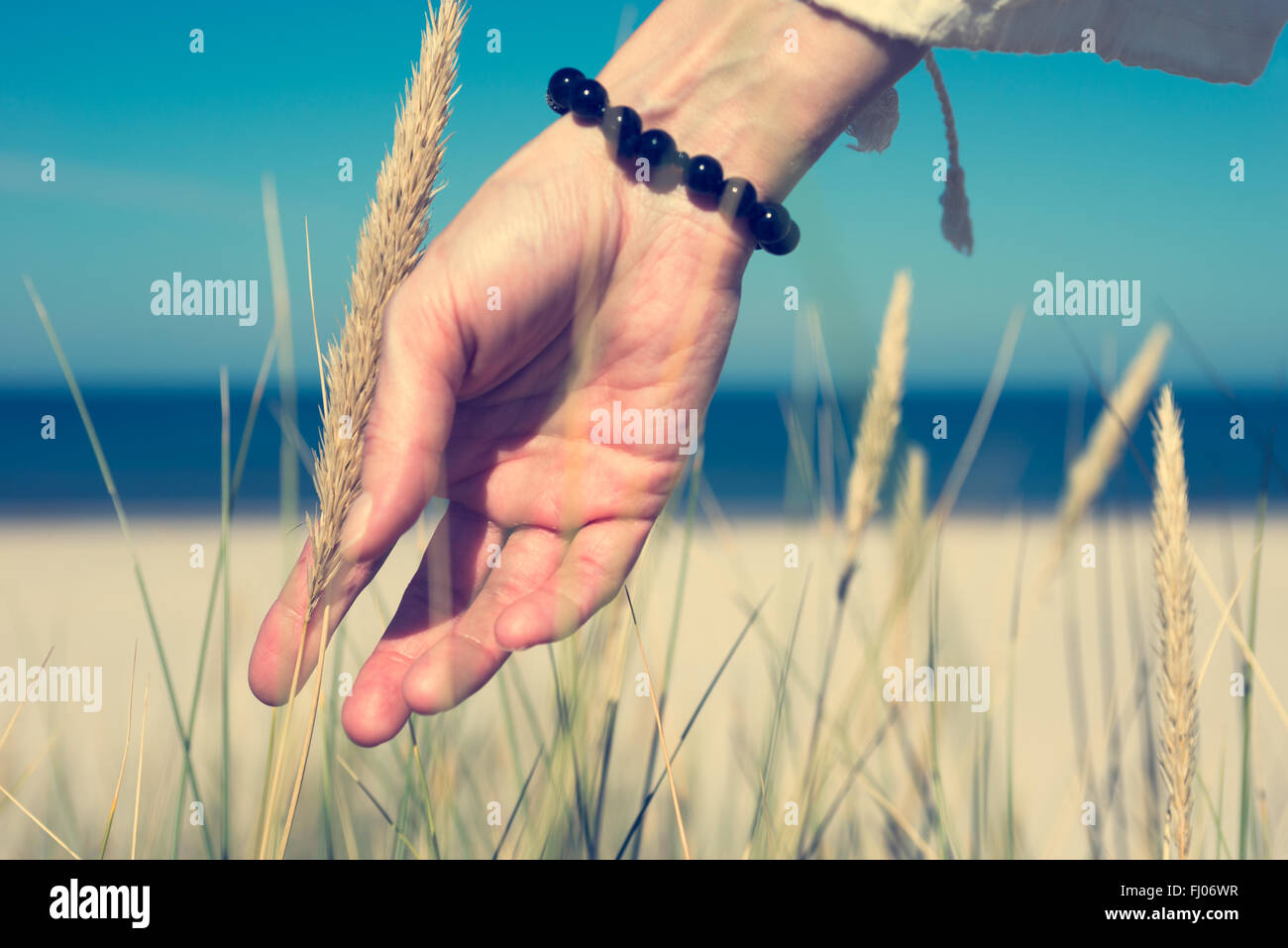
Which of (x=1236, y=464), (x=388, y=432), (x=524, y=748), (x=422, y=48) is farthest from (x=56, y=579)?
(x=1236, y=464)

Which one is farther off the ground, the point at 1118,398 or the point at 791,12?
the point at 791,12

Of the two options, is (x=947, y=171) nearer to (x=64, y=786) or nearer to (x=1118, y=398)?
(x=1118, y=398)

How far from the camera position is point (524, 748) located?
5.42ft

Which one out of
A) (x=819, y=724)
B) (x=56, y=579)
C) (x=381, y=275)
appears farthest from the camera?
(x=56, y=579)

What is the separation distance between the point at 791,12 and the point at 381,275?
712 millimetres

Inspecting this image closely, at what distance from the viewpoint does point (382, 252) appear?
63cm

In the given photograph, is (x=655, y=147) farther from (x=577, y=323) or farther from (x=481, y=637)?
(x=481, y=637)

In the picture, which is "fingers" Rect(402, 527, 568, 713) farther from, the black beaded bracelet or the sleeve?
the sleeve

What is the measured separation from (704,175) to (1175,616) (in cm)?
76

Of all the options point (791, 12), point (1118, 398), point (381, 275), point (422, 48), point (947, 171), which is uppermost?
point (791, 12)

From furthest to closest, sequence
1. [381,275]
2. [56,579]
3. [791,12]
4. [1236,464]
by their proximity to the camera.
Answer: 1. [1236,464]
2. [56,579]
3. [791,12]
4. [381,275]

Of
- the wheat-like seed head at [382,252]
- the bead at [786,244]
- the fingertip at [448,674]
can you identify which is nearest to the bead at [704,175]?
the bead at [786,244]

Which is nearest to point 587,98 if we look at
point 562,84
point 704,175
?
point 562,84

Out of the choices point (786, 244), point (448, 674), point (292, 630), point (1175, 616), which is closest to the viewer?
point (1175, 616)
